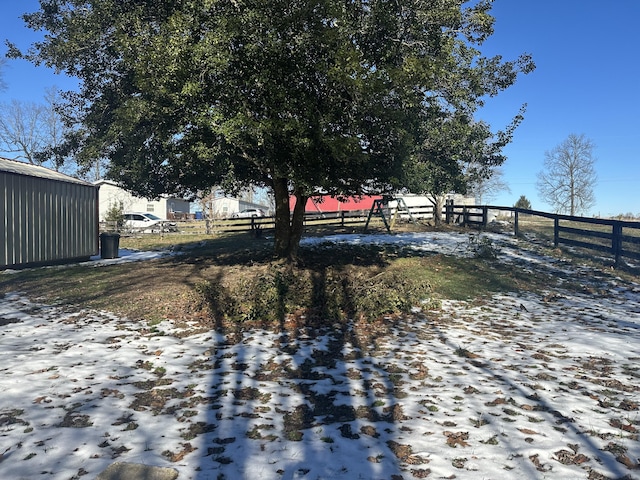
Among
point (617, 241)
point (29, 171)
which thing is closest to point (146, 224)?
point (29, 171)

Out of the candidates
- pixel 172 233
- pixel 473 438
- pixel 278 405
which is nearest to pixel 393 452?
pixel 473 438

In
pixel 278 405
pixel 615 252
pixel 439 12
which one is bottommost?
pixel 278 405

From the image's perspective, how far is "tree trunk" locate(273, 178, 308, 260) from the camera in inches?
426

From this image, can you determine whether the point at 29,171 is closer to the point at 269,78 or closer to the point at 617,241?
the point at 269,78

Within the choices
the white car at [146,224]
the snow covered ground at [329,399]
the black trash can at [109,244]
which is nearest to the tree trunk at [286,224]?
the snow covered ground at [329,399]

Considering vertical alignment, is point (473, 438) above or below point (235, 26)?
below

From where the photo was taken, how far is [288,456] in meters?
3.58

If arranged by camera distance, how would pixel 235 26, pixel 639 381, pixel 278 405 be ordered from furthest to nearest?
pixel 235 26, pixel 639 381, pixel 278 405

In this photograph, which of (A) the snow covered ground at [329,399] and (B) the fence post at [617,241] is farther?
(B) the fence post at [617,241]

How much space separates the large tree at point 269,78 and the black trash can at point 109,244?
7205 mm

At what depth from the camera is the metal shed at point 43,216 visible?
43.9 ft

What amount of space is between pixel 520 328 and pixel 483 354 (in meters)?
1.76

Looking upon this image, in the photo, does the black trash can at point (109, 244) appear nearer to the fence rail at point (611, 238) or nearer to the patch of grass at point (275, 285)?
the patch of grass at point (275, 285)

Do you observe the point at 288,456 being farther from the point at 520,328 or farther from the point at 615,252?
the point at 615,252
